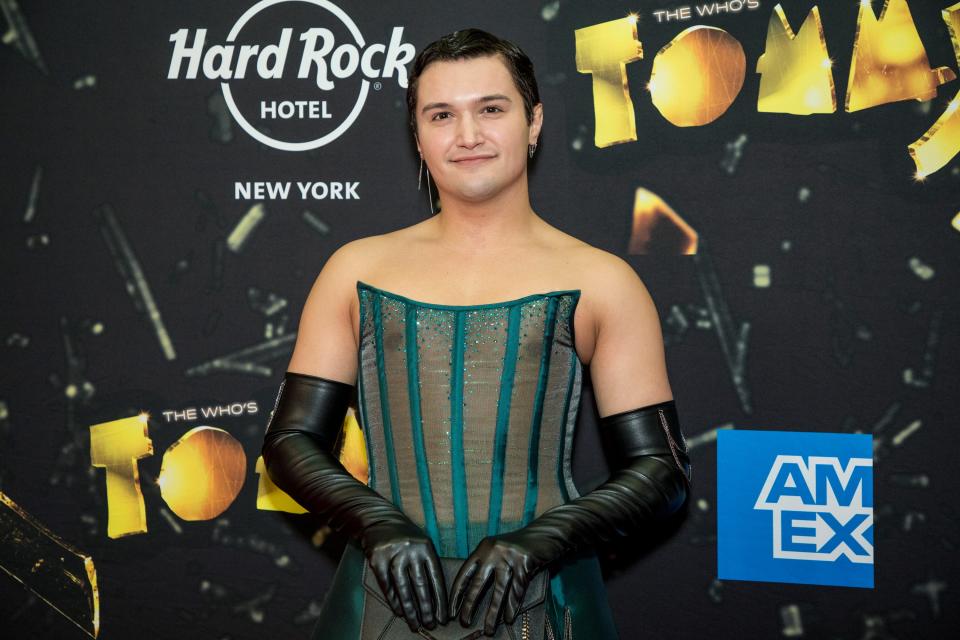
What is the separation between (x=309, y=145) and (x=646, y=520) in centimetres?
108

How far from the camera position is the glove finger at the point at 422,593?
5.07 ft

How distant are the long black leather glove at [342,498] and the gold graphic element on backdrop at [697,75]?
0.86 m

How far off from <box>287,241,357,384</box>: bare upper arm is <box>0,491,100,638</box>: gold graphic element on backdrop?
846 millimetres

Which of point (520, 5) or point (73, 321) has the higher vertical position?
point (520, 5)

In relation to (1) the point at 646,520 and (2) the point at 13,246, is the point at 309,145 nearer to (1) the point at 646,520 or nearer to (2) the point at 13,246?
(2) the point at 13,246

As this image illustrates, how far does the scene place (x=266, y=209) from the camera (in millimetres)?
2203

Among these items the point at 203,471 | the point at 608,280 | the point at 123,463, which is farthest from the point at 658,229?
the point at 123,463

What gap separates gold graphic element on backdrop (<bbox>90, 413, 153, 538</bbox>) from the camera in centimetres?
226

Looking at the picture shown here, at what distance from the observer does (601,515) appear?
1626 millimetres

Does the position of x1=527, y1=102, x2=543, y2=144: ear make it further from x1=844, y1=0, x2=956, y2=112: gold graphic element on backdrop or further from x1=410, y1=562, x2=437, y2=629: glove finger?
x1=410, y1=562, x2=437, y2=629: glove finger

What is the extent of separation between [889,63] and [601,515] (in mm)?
1070

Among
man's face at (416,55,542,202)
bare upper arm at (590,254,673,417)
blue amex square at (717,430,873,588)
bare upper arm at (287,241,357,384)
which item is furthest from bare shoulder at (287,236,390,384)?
blue amex square at (717,430,873,588)

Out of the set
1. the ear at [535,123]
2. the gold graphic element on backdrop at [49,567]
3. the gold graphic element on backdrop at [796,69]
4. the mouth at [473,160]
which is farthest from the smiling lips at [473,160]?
the gold graphic element on backdrop at [49,567]

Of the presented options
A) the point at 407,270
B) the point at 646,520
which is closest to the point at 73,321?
the point at 407,270
